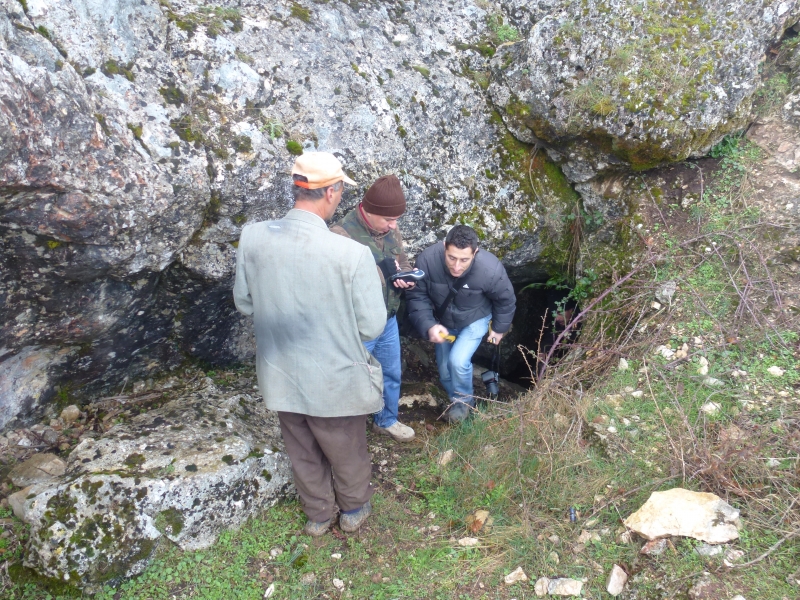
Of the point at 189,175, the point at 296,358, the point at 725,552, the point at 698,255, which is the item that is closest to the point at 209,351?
the point at 189,175

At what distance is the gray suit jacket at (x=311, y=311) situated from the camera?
274 centimetres

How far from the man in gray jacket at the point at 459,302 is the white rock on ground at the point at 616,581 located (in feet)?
4.96

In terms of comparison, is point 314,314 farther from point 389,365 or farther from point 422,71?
point 422,71

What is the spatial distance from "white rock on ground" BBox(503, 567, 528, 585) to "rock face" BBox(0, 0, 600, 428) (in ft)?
8.79

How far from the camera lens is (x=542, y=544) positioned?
3.16 metres

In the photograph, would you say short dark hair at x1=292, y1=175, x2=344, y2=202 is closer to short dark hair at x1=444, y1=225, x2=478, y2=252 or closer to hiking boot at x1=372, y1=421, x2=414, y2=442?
short dark hair at x1=444, y1=225, x2=478, y2=252

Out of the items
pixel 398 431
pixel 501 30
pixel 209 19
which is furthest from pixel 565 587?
pixel 501 30

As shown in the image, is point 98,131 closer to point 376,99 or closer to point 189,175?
point 189,175

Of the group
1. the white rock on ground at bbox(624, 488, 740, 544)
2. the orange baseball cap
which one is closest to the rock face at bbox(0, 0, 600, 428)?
the orange baseball cap

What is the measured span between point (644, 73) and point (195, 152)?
3641mm

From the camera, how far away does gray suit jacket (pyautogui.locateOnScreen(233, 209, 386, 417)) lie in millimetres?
2736

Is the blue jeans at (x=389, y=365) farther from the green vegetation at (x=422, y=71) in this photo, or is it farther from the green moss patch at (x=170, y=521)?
the green vegetation at (x=422, y=71)

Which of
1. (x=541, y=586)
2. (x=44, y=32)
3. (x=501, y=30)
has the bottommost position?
(x=541, y=586)

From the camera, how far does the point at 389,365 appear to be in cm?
428
